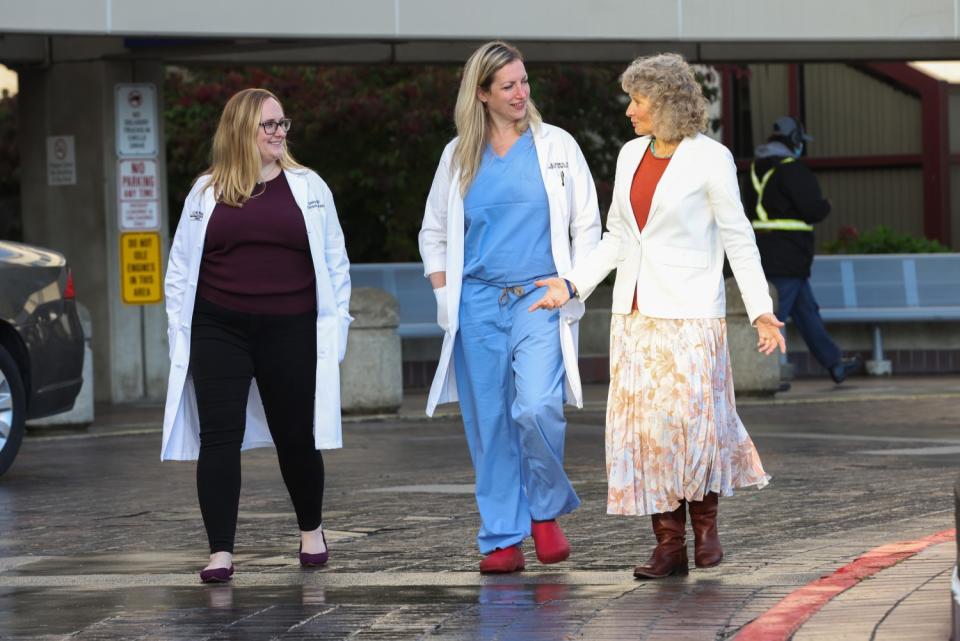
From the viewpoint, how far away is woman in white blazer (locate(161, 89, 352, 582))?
7.54 metres

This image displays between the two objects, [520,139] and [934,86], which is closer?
[520,139]

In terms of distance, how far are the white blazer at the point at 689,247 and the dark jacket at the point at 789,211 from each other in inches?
360

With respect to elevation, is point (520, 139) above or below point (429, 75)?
below

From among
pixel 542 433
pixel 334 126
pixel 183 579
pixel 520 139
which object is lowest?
pixel 183 579

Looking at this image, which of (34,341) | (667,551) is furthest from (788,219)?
(667,551)

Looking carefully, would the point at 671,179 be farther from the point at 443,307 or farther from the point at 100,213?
the point at 100,213

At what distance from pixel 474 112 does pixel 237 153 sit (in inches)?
35.5

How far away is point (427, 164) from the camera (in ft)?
72.0

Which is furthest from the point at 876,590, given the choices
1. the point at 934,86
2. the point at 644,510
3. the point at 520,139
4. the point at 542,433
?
the point at 934,86

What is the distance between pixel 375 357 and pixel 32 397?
13.1 feet

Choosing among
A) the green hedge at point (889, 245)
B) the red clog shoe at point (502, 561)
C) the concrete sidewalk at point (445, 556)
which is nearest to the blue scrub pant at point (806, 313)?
the concrete sidewalk at point (445, 556)

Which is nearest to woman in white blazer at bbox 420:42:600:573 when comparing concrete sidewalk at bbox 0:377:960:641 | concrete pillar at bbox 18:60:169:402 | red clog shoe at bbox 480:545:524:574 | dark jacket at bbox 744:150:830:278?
red clog shoe at bbox 480:545:524:574

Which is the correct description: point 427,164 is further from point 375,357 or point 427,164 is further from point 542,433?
point 542,433

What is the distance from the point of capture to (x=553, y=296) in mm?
7117
